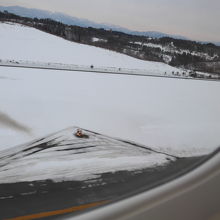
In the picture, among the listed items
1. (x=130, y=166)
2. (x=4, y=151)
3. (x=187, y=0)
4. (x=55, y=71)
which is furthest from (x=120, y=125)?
(x=187, y=0)

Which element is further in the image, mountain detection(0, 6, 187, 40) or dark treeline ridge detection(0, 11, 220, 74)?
dark treeline ridge detection(0, 11, 220, 74)

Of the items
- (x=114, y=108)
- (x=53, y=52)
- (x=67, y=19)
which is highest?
(x=67, y=19)

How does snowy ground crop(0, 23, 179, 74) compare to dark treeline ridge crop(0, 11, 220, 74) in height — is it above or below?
below

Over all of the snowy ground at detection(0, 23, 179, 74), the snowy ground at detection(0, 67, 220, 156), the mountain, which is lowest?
the snowy ground at detection(0, 67, 220, 156)

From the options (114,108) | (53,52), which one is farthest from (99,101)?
(53,52)

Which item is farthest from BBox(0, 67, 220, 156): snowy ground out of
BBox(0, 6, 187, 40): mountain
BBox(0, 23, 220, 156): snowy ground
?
BBox(0, 6, 187, 40): mountain

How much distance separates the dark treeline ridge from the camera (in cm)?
97

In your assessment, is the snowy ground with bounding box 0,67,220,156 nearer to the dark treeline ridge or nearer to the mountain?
the dark treeline ridge

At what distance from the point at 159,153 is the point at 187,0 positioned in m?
0.60

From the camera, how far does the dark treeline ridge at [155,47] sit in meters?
0.97

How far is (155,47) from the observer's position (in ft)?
3.35

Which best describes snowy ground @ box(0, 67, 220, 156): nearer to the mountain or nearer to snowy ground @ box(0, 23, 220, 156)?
snowy ground @ box(0, 23, 220, 156)

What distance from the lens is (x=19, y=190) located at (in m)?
0.91

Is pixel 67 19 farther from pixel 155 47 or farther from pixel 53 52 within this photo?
pixel 155 47
